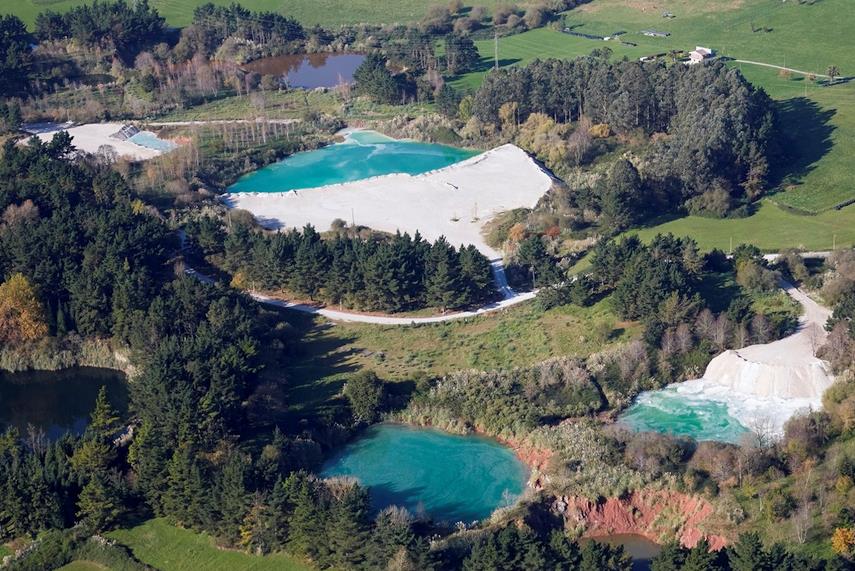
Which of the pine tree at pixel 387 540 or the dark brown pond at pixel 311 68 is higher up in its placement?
the dark brown pond at pixel 311 68

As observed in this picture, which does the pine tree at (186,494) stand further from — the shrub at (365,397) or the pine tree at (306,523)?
the shrub at (365,397)

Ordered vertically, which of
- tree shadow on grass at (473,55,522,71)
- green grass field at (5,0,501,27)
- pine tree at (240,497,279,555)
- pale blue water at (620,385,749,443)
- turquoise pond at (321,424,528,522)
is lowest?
turquoise pond at (321,424,528,522)

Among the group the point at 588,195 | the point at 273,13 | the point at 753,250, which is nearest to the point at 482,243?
the point at 588,195

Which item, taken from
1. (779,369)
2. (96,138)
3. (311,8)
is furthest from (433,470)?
(311,8)

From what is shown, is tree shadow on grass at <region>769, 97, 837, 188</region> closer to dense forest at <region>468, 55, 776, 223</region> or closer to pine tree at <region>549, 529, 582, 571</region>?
dense forest at <region>468, 55, 776, 223</region>

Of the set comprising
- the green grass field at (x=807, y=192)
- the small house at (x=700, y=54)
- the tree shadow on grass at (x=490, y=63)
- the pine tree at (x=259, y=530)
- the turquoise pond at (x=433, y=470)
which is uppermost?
the small house at (x=700, y=54)

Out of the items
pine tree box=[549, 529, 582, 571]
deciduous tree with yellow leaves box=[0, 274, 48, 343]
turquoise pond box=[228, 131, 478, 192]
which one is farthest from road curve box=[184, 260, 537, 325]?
pine tree box=[549, 529, 582, 571]

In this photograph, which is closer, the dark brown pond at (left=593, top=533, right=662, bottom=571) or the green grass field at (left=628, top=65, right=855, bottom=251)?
the dark brown pond at (left=593, top=533, right=662, bottom=571)

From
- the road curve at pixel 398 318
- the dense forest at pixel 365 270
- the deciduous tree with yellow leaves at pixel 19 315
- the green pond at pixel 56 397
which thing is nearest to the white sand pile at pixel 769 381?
the road curve at pixel 398 318
